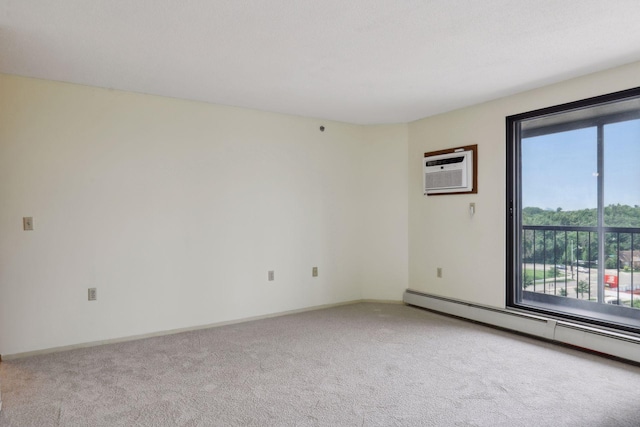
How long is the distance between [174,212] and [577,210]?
3875mm

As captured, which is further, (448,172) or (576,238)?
(448,172)

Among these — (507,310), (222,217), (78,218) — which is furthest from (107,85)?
(507,310)

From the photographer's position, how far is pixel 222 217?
4.29 m

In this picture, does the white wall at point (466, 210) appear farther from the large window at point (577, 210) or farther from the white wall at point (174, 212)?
the white wall at point (174, 212)

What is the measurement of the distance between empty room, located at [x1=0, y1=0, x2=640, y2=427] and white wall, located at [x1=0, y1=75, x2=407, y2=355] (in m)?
0.02

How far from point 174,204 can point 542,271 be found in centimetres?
385

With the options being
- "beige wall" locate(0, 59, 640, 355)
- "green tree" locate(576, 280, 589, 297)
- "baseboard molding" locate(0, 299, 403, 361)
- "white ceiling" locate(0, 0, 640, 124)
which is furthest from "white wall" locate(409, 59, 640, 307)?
"baseboard molding" locate(0, 299, 403, 361)

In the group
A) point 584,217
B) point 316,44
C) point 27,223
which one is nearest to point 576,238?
point 584,217

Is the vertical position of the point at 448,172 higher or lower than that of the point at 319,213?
higher

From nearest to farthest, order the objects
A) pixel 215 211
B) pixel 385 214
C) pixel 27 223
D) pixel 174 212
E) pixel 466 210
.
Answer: pixel 27 223 → pixel 174 212 → pixel 215 211 → pixel 466 210 → pixel 385 214

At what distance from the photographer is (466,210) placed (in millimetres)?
4492

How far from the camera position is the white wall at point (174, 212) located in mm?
3352

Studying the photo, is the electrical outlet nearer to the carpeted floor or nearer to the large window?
the carpeted floor

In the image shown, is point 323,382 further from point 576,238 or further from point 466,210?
point 576,238
